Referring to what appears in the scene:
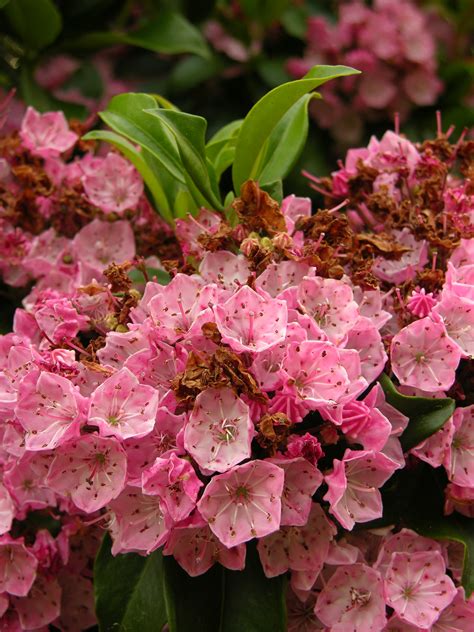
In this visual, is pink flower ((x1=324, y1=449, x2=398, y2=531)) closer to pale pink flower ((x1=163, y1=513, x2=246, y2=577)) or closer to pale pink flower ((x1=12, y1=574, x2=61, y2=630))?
pale pink flower ((x1=163, y1=513, x2=246, y2=577))

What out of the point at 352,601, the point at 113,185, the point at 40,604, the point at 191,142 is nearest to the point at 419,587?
the point at 352,601

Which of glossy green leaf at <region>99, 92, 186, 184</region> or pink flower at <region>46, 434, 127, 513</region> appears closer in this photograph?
pink flower at <region>46, 434, 127, 513</region>

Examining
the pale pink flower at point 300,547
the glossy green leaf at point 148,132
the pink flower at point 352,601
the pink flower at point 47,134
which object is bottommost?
the pink flower at point 352,601

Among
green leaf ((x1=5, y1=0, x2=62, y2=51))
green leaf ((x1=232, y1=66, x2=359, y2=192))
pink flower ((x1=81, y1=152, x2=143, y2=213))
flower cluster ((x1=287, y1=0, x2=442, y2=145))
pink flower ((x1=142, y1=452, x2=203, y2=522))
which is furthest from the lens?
flower cluster ((x1=287, y1=0, x2=442, y2=145))

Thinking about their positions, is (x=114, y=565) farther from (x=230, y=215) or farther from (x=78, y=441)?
(x=230, y=215)

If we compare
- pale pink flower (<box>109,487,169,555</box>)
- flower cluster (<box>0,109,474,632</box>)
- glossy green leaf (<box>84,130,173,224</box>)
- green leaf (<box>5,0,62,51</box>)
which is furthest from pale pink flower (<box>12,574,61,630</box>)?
green leaf (<box>5,0,62,51</box>)

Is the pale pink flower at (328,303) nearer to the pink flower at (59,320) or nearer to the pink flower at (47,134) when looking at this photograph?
the pink flower at (59,320)

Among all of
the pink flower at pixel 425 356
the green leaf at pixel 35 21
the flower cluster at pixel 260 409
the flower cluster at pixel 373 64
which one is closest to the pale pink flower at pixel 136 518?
the flower cluster at pixel 260 409
